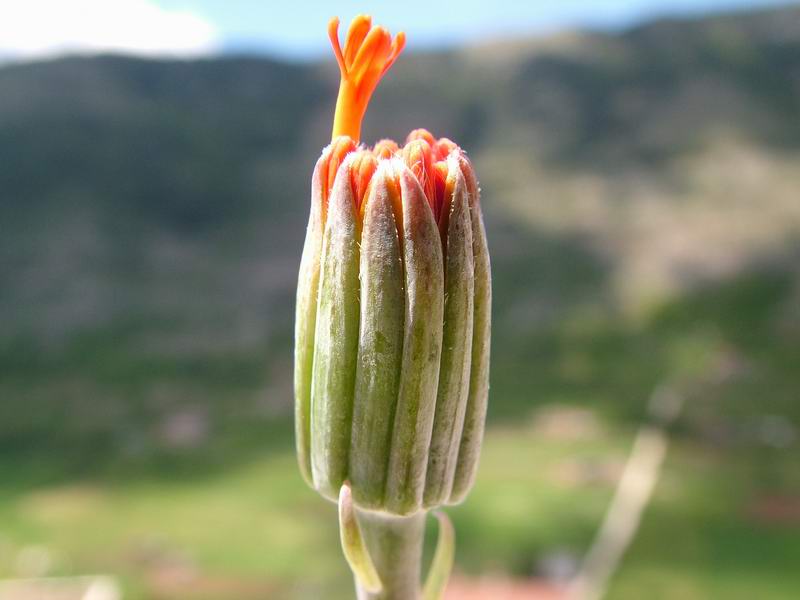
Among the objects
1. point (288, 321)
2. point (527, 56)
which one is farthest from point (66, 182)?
point (527, 56)

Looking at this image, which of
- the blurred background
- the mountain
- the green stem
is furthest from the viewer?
the mountain

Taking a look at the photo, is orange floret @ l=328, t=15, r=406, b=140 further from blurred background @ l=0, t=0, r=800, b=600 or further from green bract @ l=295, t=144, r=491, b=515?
blurred background @ l=0, t=0, r=800, b=600

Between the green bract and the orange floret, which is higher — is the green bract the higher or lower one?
the lower one

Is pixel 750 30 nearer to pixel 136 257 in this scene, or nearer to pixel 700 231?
pixel 700 231

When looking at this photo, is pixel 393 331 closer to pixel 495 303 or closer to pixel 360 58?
pixel 360 58

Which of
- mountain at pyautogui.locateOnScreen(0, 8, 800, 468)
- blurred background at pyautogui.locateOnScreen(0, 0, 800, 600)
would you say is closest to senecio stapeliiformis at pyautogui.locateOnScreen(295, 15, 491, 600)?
blurred background at pyautogui.locateOnScreen(0, 0, 800, 600)

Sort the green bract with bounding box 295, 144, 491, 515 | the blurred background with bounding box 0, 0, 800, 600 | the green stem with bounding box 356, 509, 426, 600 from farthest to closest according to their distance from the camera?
the blurred background with bounding box 0, 0, 800, 600 < the green stem with bounding box 356, 509, 426, 600 < the green bract with bounding box 295, 144, 491, 515

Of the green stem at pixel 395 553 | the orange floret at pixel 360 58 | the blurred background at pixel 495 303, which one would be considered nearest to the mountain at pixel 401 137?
the blurred background at pixel 495 303
